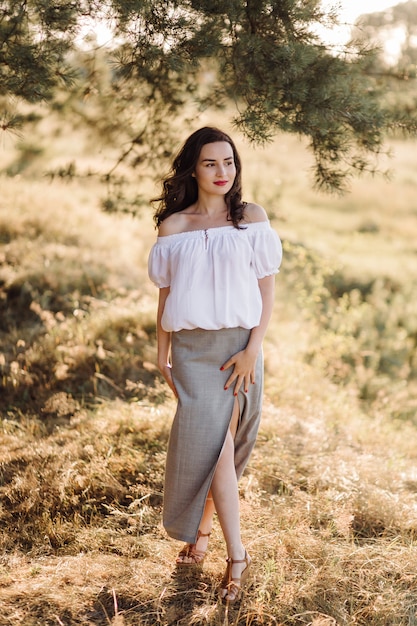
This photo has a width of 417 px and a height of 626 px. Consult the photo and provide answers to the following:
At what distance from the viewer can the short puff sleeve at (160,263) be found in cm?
335

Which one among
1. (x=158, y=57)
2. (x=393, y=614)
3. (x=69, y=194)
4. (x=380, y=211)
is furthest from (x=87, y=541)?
(x=380, y=211)

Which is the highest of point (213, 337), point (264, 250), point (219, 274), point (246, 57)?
point (246, 57)

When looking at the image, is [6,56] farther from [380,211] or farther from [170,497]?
[380,211]

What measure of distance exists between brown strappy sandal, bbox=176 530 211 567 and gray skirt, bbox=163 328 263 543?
0.19m

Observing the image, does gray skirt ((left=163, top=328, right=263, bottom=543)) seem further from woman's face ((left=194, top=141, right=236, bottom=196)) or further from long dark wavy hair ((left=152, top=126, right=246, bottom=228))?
woman's face ((left=194, top=141, right=236, bottom=196))

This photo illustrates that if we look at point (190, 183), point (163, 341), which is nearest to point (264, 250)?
point (190, 183)

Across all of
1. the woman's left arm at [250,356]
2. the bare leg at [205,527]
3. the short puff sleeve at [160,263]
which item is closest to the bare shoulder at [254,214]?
the woman's left arm at [250,356]

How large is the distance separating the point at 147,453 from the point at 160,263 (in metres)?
1.52

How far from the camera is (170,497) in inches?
129

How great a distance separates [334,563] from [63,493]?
1.53 m

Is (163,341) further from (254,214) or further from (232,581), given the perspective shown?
(232,581)

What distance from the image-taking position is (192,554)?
339 cm

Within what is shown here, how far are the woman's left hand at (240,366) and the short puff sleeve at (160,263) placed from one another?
0.52m

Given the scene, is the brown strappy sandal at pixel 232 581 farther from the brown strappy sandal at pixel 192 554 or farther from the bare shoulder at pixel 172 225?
the bare shoulder at pixel 172 225
